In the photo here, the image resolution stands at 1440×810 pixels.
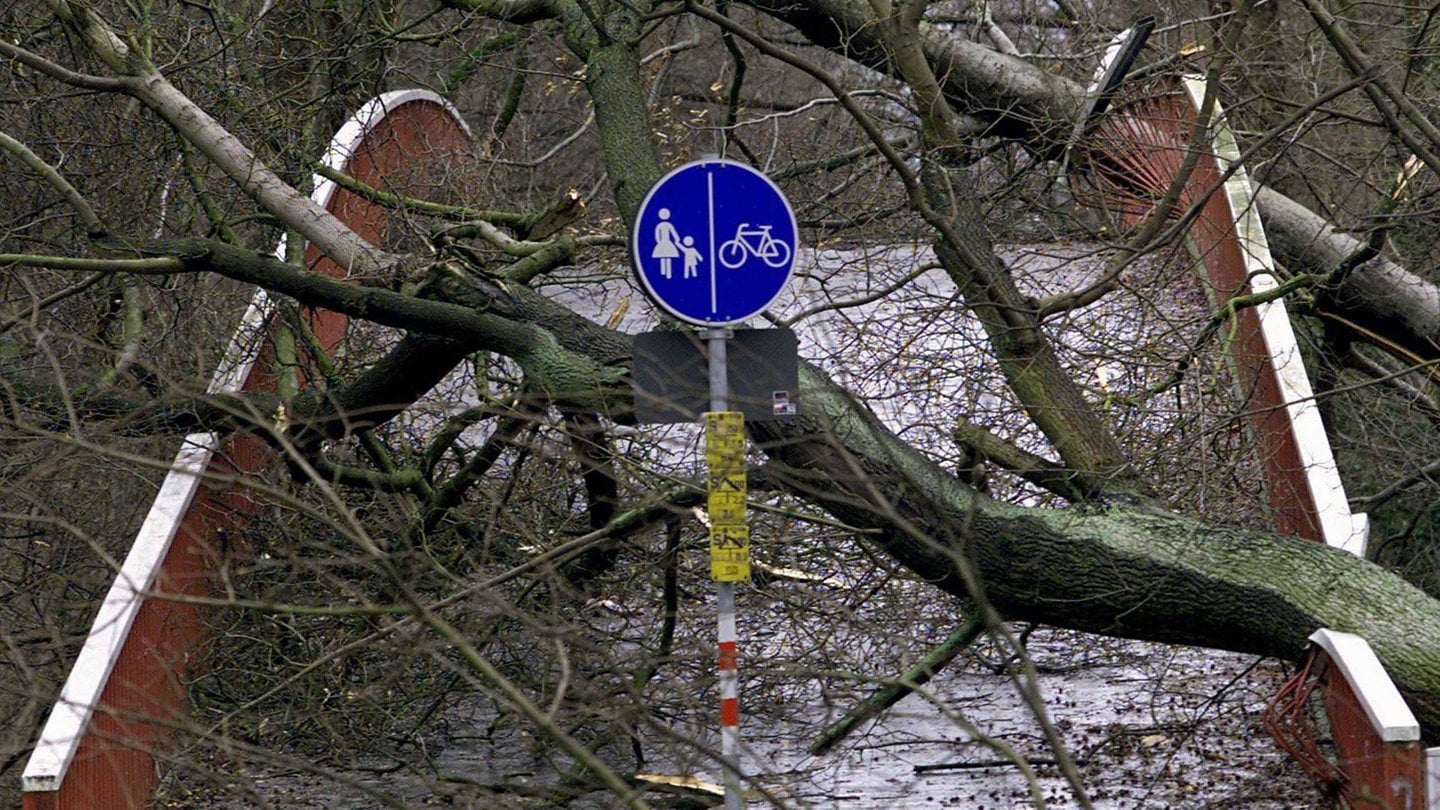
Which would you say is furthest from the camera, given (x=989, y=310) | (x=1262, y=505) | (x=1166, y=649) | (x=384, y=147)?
(x=384, y=147)

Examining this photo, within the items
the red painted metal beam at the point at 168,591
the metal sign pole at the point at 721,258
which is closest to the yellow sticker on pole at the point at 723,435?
the metal sign pole at the point at 721,258

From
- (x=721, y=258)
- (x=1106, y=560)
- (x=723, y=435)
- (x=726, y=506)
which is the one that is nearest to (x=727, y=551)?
(x=726, y=506)

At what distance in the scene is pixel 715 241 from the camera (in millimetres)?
5762

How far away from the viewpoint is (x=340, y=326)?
10.9 metres

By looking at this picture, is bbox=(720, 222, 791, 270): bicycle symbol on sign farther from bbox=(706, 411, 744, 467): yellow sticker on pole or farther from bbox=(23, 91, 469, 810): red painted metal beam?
bbox=(23, 91, 469, 810): red painted metal beam

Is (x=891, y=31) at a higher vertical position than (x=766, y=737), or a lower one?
higher

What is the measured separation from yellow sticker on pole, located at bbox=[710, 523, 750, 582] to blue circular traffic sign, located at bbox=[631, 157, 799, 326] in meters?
0.68

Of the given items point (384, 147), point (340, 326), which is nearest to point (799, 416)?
point (340, 326)

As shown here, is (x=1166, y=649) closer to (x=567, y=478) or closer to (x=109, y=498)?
(x=567, y=478)

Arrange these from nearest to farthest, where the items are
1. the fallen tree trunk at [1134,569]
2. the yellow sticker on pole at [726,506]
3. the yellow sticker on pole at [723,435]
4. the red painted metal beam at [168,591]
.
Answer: the yellow sticker on pole at [723,435]
the yellow sticker on pole at [726,506]
the fallen tree trunk at [1134,569]
the red painted metal beam at [168,591]

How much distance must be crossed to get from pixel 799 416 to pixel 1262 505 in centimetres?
272

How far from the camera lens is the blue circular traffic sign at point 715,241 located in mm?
5723

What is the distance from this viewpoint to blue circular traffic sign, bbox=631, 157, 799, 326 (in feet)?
18.8

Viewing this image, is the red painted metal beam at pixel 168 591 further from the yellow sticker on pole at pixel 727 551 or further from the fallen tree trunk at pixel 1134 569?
the fallen tree trunk at pixel 1134 569
